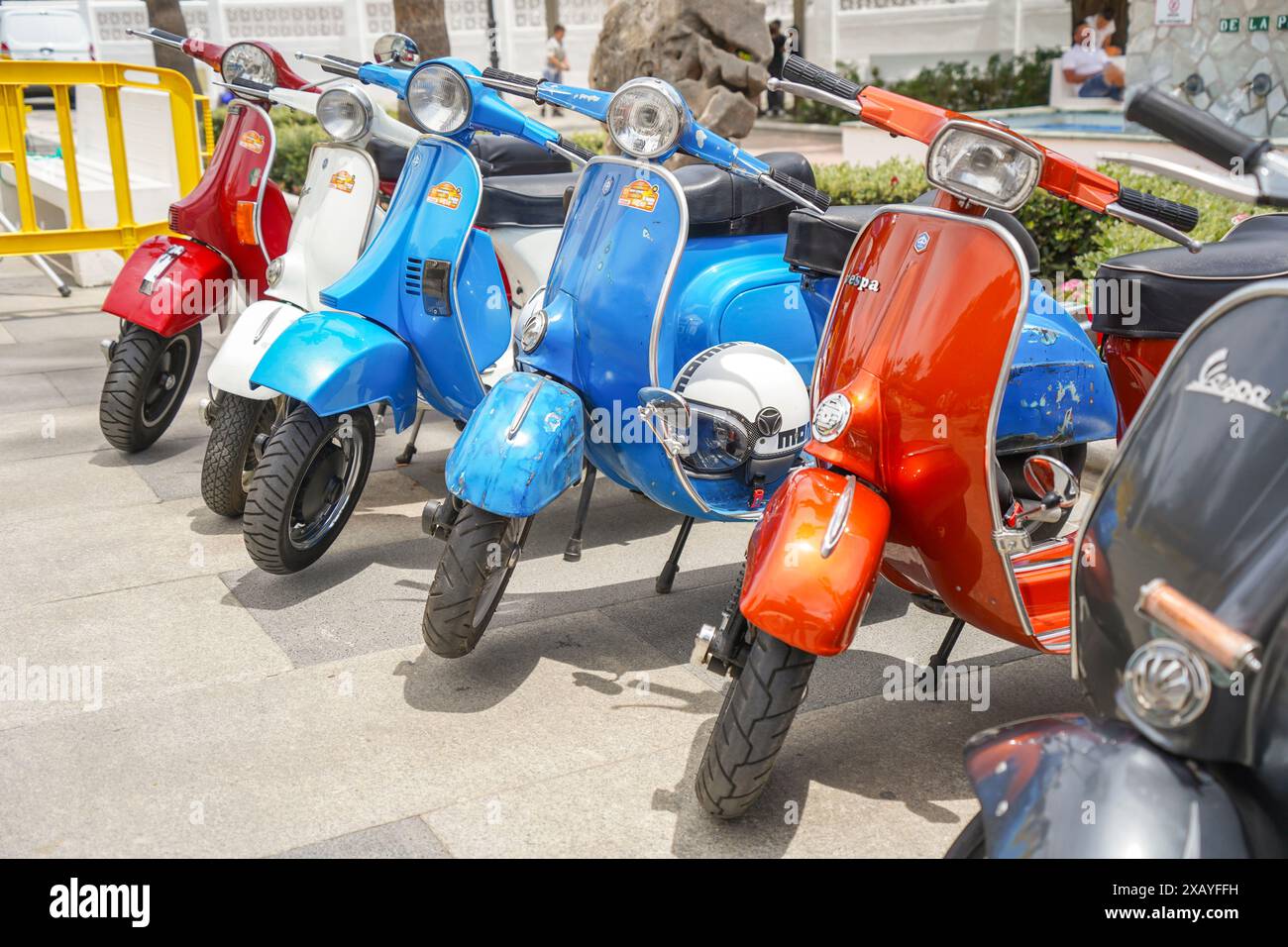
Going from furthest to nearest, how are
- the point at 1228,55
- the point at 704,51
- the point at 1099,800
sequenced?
the point at 1228,55, the point at 704,51, the point at 1099,800

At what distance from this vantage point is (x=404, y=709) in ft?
10.7

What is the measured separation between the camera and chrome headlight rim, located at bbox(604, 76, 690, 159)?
10.7ft

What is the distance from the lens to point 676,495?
351 cm

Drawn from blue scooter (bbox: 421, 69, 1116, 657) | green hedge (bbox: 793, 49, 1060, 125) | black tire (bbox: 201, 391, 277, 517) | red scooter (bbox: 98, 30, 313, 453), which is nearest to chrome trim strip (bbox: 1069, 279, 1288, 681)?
blue scooter (bbox: 421, 69, 1116, 657)

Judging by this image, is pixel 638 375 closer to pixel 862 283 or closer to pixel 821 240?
pixel 821 240

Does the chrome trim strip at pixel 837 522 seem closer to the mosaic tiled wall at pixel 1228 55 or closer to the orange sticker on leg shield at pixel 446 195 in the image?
the orange sticker on leg shield at pixel 446 195

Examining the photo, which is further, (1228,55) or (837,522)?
(1228,55)

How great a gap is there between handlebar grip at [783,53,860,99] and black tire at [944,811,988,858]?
152 cm

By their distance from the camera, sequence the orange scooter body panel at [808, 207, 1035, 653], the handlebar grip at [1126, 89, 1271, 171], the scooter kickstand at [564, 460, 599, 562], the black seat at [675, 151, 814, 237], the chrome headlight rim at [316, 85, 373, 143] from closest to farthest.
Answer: the handlebar grip at [1126, 89, 1271, 171] < the orange scooter body panel at [808, 207, 1035, 653] < the scooter kickstand at [564, 460, 599, 562] < the black seat at [675, 151, 814, 237] < the chrome headlight rim at [316, 85, 373, 143]

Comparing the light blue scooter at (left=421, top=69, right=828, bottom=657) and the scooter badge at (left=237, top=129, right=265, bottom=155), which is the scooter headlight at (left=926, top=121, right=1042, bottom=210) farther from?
the scooter badge at (left=237, top=129, right=265, bottom=155)

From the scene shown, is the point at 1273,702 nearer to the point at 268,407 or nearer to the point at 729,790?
the point at 729,790

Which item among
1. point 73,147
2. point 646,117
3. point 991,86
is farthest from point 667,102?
point 991,86

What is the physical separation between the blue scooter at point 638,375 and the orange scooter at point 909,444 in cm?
62

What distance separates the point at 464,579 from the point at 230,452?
1.55 meters
